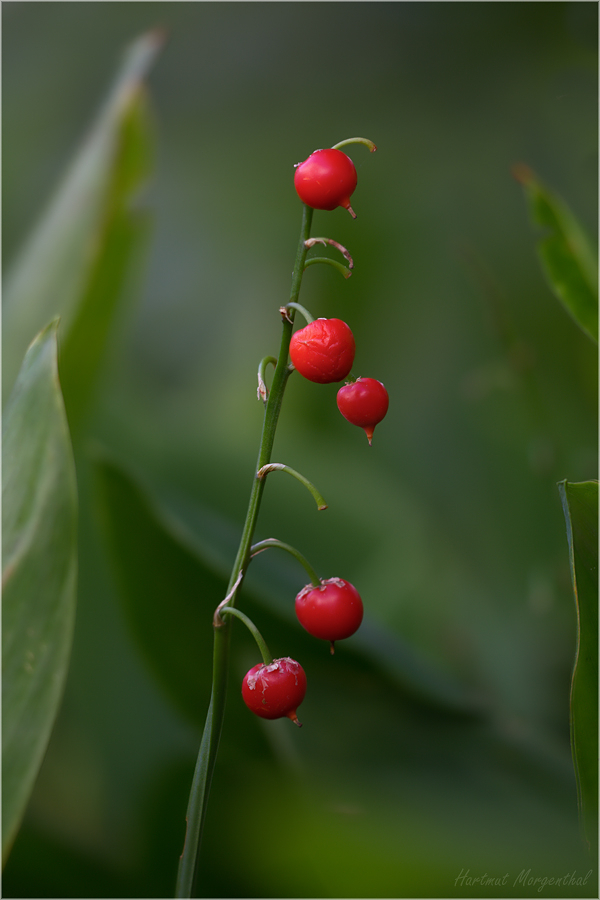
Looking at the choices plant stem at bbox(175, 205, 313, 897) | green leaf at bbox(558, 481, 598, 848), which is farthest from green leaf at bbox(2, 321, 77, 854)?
green leaf at bbox(558, 481, 598, 848)

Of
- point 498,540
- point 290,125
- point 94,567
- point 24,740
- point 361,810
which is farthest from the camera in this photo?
point 290,125

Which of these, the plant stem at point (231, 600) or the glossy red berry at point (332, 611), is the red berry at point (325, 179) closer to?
the plant stem at point (231, 600)

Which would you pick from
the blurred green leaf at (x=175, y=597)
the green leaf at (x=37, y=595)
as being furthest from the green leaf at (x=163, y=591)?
the green leaf at (x=37, y=595)

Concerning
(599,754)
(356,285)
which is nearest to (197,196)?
(356,285)

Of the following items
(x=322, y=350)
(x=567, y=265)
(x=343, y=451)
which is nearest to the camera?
(x=322, y=350)

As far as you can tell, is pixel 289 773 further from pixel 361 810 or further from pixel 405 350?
pixel 405 350

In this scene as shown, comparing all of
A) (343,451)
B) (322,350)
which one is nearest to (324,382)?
(322,350)

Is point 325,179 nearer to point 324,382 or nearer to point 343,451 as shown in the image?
point 324,382
